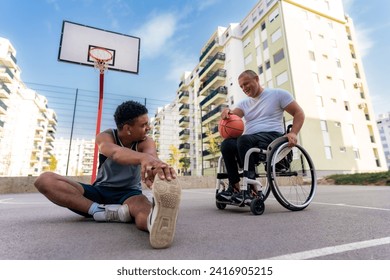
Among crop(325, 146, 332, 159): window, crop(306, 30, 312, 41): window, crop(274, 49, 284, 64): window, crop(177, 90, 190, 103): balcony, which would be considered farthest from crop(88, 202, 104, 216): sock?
crop(177, 90, 190, 103): balcony

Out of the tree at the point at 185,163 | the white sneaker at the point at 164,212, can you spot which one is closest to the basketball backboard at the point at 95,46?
the white sneaker at the point at 164,212

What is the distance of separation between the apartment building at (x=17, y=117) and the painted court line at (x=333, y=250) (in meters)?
25.7

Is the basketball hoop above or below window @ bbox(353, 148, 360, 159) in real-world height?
above

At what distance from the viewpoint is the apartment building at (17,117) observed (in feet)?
93.4

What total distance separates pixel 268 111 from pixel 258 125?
0.54 ft

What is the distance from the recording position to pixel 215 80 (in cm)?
2458

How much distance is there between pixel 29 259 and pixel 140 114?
961mm

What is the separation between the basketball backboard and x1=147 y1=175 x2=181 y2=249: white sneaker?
6.43 m

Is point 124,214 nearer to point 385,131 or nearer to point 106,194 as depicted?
point 106,194

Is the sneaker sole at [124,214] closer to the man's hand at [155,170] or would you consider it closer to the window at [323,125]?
the man's hand at [155,170]

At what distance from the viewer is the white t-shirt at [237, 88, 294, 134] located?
7.05 ft

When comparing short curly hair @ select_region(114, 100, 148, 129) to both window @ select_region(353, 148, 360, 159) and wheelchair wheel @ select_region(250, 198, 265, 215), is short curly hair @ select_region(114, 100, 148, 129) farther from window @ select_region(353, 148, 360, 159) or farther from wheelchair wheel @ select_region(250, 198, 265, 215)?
window @ select_region(353, 148, 360, 159)

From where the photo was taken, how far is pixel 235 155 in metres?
2.17
